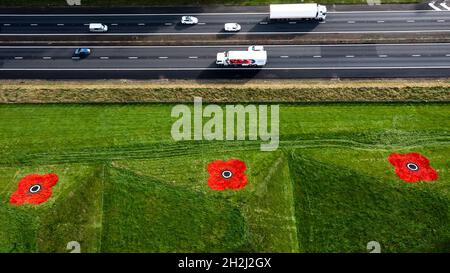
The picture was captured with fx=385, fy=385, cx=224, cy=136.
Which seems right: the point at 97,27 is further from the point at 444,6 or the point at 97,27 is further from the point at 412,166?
the point at 444,6

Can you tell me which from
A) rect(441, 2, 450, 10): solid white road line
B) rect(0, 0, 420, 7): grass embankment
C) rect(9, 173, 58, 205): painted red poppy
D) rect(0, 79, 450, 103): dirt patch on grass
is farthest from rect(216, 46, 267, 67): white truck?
rect(441, 2, 450, 10): solid white road line

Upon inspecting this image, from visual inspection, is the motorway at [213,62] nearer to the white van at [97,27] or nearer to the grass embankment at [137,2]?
the white van at [97,27]

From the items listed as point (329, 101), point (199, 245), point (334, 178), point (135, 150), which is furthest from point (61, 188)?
point (329, 101)

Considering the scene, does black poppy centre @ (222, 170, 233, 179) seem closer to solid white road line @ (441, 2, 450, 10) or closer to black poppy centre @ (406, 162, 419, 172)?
black poppy centre @ (406, 162, 419, 172)

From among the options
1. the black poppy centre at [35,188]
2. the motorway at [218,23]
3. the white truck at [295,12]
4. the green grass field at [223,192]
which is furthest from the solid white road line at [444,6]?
the black poppy centre at [35,188]

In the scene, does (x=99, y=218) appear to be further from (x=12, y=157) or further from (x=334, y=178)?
(x=334, y=178)

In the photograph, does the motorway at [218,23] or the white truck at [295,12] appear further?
the motorway at [218,23]
